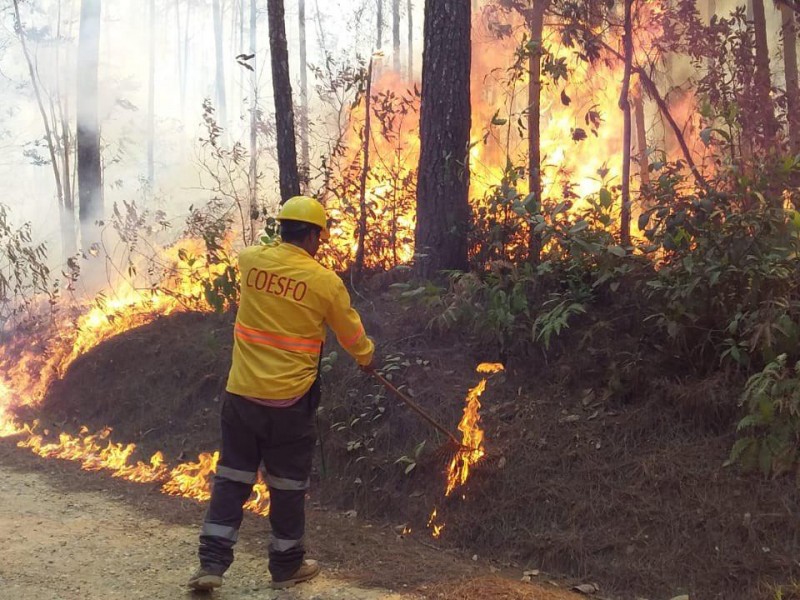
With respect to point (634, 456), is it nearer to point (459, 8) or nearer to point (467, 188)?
point (467, 188)

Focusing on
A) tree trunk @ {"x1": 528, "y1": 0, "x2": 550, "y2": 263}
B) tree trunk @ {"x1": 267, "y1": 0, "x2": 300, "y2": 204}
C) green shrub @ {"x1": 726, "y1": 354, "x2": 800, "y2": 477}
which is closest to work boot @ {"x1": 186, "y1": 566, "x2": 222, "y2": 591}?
green shrub @ {"x1": 726, "y1": 354, "x2": 800, "y2": 477}

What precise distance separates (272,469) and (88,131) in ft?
48.6

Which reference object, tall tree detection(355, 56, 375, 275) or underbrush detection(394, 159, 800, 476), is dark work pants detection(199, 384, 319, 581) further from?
tall tree detection(355, 56, 375, 275)

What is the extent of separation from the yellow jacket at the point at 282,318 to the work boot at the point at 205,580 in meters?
1.03

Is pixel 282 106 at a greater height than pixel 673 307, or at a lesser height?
greater

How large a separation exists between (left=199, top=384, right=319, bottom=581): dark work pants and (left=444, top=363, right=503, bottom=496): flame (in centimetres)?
146

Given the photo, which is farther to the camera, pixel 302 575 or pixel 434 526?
pixel 434 526

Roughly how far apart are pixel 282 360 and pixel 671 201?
11.4ft

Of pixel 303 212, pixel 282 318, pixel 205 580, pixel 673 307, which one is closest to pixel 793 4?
pixel 673 307

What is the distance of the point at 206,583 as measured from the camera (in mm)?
3941

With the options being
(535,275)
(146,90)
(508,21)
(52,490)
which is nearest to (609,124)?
(508,21)

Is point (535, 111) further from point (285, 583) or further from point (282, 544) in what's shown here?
point (285, 583)

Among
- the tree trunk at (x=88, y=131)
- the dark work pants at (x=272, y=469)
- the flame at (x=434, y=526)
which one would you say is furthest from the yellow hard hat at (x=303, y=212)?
the tree trunk at (x=88, y=131)

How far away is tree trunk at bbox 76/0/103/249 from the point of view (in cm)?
1608
